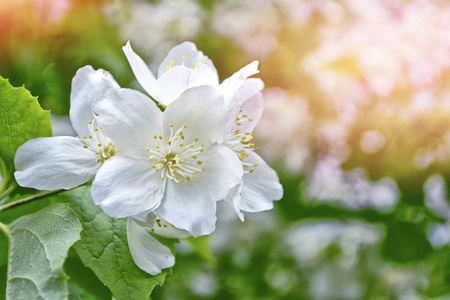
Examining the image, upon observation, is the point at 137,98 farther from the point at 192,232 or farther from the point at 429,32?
the point at 429,32

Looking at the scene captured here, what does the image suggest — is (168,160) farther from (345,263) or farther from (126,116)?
(345,263)

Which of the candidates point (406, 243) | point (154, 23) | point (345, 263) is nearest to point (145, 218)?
point (406, 243)

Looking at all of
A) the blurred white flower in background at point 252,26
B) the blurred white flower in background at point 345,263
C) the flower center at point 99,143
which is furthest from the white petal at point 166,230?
the blurred white flower in background at point 345,263

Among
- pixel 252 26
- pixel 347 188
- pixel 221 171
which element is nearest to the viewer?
pixel 221 171

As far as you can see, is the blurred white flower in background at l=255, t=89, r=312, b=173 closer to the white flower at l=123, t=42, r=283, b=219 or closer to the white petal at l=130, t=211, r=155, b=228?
the white flower at l=123, t=42, r=283, b=219

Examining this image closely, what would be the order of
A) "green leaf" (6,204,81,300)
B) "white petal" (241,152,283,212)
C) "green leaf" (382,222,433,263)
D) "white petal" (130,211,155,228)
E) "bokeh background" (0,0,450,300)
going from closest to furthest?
"green leaf" (6,204,81,300)
"white petal" (130,211,155,228)
"white petal" (241,152,283,212)
"bokeh background" (0,0,450,300)
"green leaf" (382,222,433,263)

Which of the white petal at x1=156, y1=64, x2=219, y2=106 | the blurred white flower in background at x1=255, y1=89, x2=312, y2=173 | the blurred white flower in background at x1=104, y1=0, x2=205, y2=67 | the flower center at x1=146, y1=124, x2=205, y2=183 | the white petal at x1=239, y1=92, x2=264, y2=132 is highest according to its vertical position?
the white petal at x1=156, y1=64, x2=219, y2=106

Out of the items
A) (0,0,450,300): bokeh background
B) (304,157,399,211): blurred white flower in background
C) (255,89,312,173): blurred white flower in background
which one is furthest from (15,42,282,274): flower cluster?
(255,89,312,173): blurred white flower in background

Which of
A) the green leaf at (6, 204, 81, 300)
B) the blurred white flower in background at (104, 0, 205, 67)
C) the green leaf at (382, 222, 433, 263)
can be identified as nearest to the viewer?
the green leaf at (6, 204, 81, 300)
